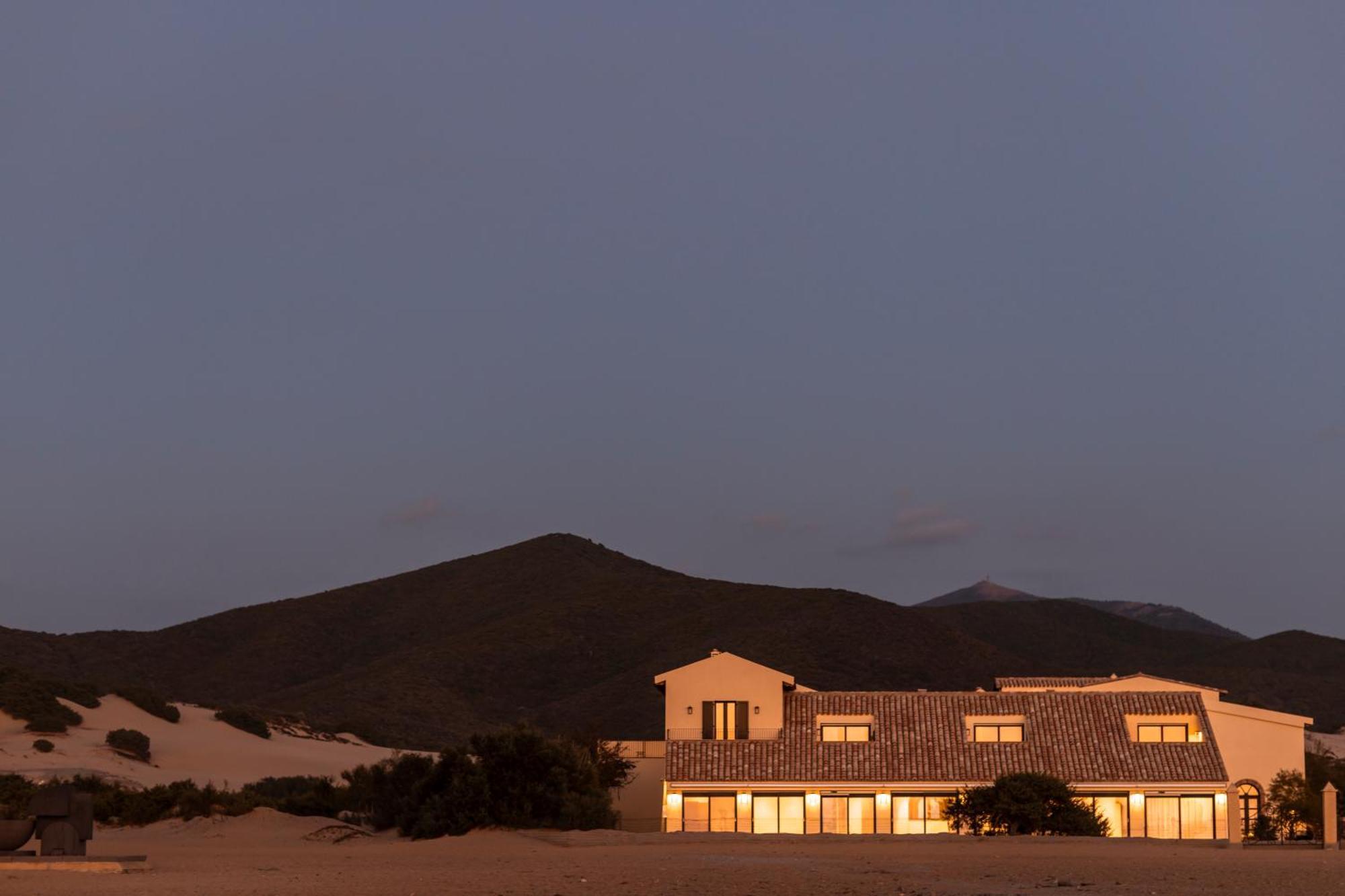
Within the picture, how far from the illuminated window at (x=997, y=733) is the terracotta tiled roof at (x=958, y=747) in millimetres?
369

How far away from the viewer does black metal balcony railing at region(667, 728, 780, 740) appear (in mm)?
44875

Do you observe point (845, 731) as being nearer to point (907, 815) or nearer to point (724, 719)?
point (724, 719)

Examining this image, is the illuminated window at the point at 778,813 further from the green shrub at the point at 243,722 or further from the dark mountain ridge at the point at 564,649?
the dark mountain ridge at the point at 564,649

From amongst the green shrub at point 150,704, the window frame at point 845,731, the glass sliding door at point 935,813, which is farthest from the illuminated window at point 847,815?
the green shrub at point 150,704

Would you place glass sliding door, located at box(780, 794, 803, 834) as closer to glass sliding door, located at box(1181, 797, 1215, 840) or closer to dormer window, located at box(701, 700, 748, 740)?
dormer window, located at box(701, 700, 748, 740)

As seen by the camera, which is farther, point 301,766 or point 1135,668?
point 1135,668

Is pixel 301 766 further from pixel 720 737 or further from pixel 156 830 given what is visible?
pixel 156 830

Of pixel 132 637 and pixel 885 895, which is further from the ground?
pixel 132 637

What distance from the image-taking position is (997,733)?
147 ft

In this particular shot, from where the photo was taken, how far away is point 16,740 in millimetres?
47906

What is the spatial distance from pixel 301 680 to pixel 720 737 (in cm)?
5547

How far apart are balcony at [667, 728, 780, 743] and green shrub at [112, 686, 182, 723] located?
829 inches

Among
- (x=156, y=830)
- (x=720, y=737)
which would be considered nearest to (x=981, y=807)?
(x=720, y=737)

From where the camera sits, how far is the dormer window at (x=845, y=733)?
44875 millimetres
